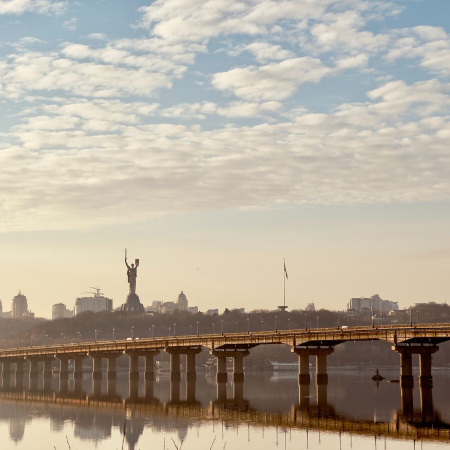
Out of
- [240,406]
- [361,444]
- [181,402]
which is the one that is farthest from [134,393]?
[361,444]

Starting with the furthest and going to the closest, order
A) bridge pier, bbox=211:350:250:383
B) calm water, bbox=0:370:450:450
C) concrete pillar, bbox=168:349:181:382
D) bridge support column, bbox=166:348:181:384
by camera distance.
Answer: concrete pillar, bbox=168:349:181:382, bridge support column, bbox=166:348:181:384, bridge pier, bbox=211:350:250:383, calm water, bbox=0:370:450:450

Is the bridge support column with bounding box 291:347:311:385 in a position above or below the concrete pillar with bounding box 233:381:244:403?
above

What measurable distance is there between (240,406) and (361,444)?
3686 centimetres

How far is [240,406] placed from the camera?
354 ft

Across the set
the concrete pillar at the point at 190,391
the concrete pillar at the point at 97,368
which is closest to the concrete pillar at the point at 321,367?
the concrete pillar at the point at 190,391

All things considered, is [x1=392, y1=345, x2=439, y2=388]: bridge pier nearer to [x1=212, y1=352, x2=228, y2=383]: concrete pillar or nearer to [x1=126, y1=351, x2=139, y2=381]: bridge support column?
[x1=212, y1=352, x2=228, y2=383]: concrete pillar

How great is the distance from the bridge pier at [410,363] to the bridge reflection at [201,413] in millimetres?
3387

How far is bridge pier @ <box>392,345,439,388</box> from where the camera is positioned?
463 feet

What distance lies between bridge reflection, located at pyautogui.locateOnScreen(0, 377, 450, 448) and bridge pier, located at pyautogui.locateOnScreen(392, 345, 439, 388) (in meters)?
3.39

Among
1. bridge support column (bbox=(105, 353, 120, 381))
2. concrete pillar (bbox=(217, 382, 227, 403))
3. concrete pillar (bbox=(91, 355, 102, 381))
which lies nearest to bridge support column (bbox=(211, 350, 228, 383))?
concrete pillar (bbox=(217, 382, 227, 403))

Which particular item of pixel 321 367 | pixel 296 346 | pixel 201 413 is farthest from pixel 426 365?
pixel 201 413

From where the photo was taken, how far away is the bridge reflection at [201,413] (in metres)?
82.9

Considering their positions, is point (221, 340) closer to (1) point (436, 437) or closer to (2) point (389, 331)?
(2) point (389, 331)

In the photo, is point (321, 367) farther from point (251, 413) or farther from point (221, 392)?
point (251, 413)
